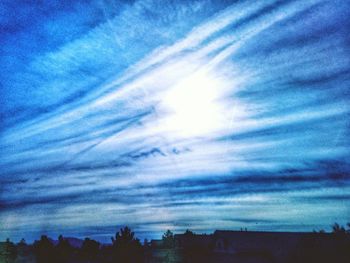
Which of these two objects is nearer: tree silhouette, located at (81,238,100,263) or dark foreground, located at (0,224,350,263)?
Answer: dark foreground, located at (0,224,350,263)

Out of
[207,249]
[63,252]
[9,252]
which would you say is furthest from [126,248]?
[9,252]

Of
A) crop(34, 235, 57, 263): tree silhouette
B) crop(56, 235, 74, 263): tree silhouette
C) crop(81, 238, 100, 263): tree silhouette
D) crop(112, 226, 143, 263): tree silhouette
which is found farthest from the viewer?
crop(81, 238, 100, 263): tree silhouette

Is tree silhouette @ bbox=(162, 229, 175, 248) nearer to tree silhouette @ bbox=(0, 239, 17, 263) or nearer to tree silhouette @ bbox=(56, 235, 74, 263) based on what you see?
tree silhouette @ bbox=(56, 235, 74, 263)

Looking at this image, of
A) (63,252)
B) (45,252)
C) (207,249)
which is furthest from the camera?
(63,252)

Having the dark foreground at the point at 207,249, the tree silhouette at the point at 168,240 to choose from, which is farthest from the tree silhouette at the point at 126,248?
the tree silhouette at the point at 168,240

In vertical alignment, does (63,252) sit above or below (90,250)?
below

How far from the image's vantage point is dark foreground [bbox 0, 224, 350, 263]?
21806mm

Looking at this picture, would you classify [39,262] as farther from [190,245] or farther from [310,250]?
[310,250]

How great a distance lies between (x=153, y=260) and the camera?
40250 millimetres

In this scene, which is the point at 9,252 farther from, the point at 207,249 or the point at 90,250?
the point at 207,249

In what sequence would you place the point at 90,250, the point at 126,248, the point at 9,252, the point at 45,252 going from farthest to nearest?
1. the point at 9,252
2. the point at 90,250
3. the point at 45,252
4. the point at 126,248

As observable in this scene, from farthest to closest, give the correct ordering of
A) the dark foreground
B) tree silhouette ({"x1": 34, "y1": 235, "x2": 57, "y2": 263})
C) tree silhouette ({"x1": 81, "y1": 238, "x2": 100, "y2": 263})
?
tree silhouette ({"x1": 81, "y1": 238, "x2": 100, "y2": 263})
tree silhouette ({"x1": 34, "y1": 235, "x2": 57, "y2": 263})
the dark foreground

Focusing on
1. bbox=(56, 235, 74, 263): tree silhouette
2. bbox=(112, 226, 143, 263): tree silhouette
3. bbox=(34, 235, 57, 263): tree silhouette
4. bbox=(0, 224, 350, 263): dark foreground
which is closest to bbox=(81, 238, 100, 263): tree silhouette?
bbox=(0, 224, 350, 263): dark foreground

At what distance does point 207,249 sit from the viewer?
109 feet
